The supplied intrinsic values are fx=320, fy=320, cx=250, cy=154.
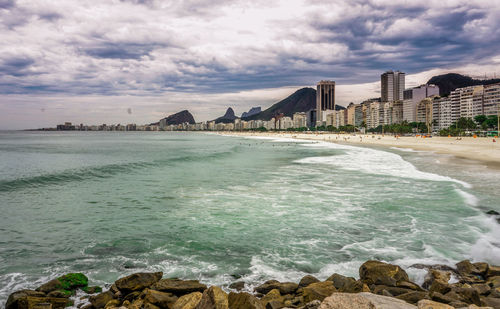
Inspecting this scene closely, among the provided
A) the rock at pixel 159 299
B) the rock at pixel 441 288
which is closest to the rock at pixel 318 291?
the rock at pixel 441 288

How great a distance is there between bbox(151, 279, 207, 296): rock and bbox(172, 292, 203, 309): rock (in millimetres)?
419

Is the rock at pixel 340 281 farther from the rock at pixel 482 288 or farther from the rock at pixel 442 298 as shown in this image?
the rock at pixel 482 288

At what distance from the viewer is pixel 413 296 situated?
5.30 meters

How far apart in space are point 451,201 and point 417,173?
962cm

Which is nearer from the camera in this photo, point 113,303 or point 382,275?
point 113,303

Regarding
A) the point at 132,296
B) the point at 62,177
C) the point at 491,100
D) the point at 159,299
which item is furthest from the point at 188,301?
the point at 491,100

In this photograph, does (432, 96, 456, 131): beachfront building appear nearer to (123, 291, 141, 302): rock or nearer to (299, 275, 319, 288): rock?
(299, 275, 319, 288): rock

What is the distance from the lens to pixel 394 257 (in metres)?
8.09

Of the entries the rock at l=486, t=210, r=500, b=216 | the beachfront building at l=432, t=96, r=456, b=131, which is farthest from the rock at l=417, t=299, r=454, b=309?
the beachfront building at l=432, t=96, r=456, b=131

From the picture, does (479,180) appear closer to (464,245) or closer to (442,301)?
(464,245)

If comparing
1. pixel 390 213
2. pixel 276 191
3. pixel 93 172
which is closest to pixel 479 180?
pixel 390 213

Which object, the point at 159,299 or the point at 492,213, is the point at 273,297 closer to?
the point at 159,299

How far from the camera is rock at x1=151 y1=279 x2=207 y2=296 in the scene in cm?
589

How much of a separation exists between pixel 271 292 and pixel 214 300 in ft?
5.02
